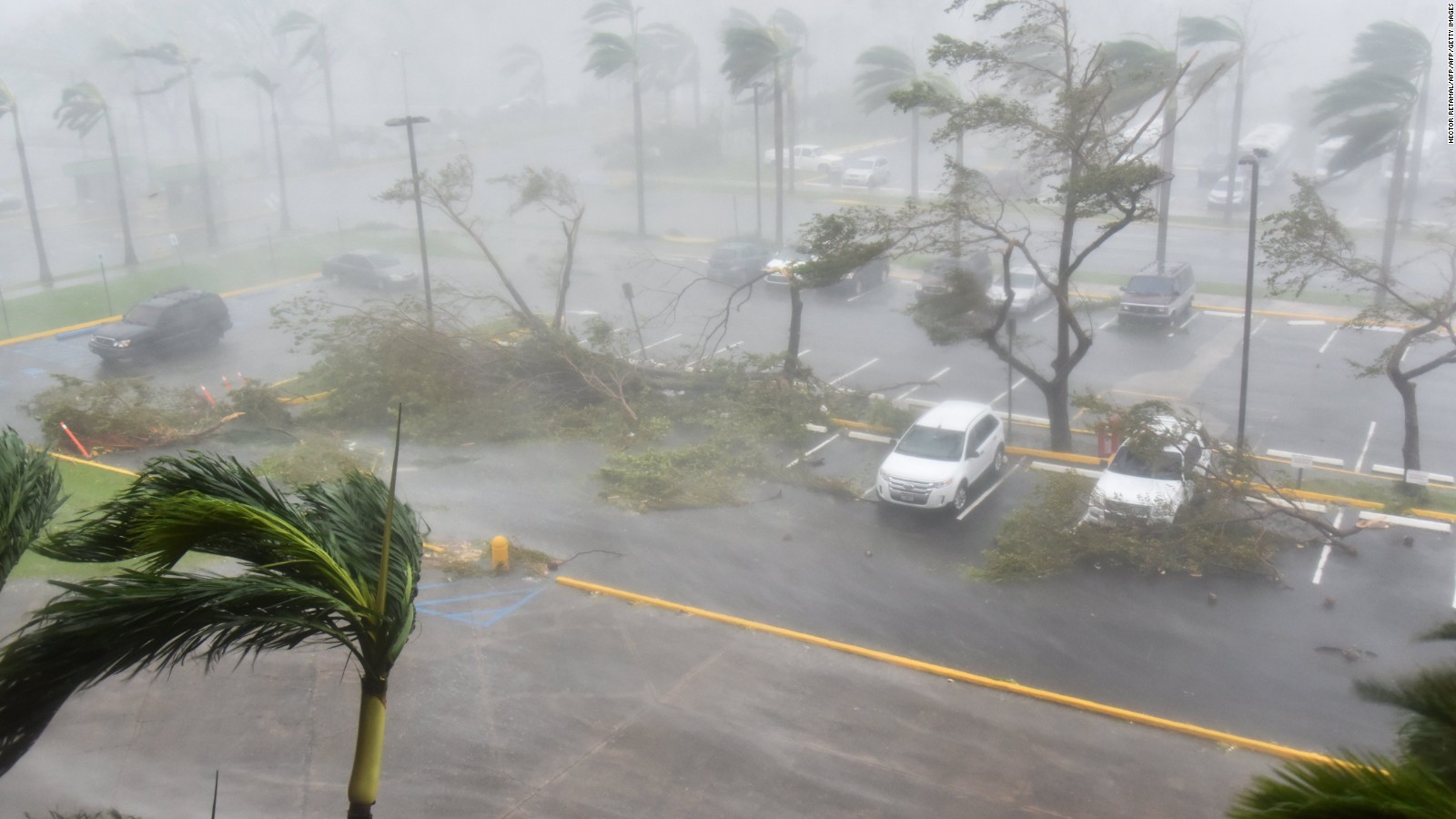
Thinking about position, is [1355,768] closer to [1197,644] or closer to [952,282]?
[1197,644]

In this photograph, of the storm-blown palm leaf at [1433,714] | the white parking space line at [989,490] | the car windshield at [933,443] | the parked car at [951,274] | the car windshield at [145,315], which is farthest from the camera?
the car windshield at [145,315]

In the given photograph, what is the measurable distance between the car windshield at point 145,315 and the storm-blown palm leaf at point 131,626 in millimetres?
24166

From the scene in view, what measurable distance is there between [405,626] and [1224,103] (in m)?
71.1

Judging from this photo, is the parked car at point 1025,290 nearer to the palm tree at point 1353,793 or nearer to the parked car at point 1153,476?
the parked car at point 1153,476

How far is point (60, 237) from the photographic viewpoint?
44.2m

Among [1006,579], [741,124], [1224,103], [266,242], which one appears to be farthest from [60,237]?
[1224,103]

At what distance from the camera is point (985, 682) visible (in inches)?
492

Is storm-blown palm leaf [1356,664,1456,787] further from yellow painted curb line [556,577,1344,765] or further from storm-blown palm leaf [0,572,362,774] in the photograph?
yellow painted curb line [556,577,1344,765]

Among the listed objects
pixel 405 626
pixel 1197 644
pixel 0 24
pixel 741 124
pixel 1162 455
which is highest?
pixel 0 24

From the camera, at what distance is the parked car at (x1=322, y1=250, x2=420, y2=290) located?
1314 inches

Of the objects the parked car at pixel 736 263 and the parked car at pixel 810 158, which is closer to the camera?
the parked car at pixel 736 263

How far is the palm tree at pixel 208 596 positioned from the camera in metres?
4.67

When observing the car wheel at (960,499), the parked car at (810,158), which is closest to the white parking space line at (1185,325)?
the car wheel at (960,499)

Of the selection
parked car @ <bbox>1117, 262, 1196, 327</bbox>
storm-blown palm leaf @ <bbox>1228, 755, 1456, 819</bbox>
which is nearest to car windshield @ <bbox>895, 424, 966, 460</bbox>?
parked car @ <bbox>1117, 262, 1196, 327</bbox>
